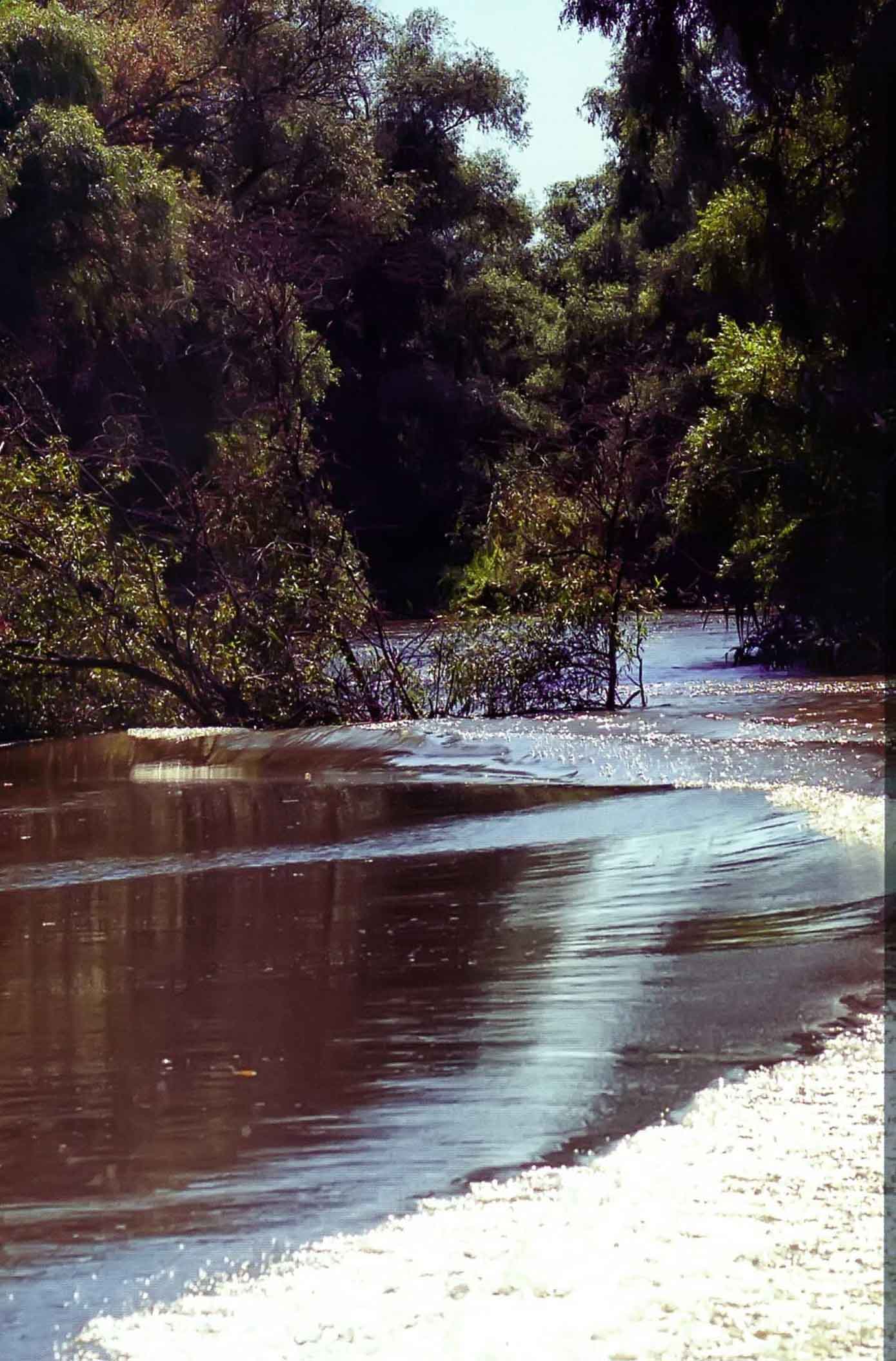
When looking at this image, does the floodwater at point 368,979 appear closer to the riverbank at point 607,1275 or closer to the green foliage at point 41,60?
the riverbank at point 607,1275

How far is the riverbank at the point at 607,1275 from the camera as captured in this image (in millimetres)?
2871

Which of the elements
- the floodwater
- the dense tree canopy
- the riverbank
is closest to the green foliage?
the dense tree canopy

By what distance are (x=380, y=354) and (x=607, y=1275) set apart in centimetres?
3278

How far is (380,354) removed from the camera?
3491 centimetres

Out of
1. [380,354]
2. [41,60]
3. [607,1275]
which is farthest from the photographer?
[380,354]

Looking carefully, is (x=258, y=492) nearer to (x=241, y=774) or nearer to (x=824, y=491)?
(x=241, y=774)

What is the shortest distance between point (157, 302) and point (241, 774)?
478 inches

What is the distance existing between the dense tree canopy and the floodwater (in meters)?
3.03

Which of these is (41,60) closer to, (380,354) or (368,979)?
(380,354)

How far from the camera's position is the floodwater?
3551 millimetres

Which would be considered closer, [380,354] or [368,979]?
[368,979]

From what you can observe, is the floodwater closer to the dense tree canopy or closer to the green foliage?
the dense tree canopy

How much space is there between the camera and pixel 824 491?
16.6 metres

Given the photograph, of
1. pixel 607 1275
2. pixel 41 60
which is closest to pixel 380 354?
pixel 41 60
